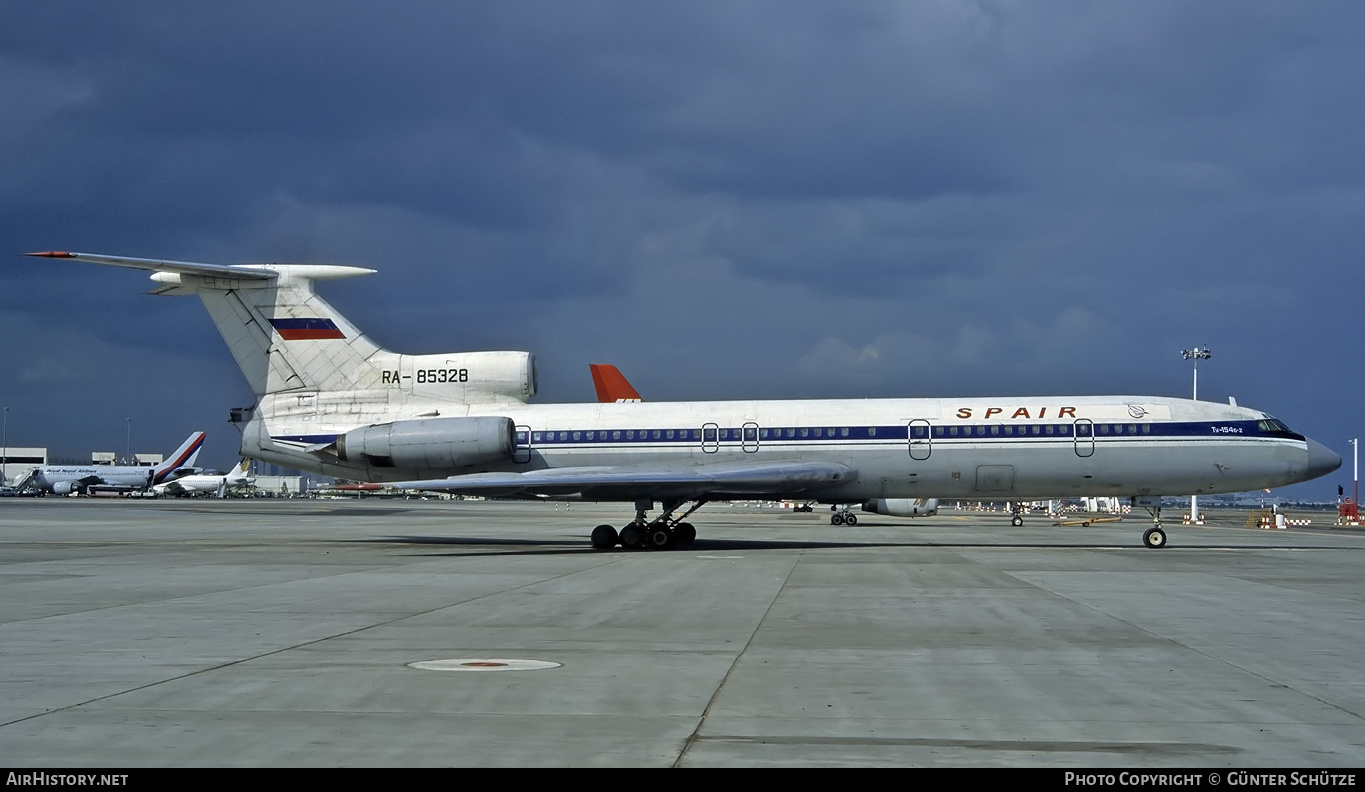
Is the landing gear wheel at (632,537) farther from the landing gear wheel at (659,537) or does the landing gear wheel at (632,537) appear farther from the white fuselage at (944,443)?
the white fuselage at (944,443)

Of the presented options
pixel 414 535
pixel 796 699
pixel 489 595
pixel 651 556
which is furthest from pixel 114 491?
pixel 796 699

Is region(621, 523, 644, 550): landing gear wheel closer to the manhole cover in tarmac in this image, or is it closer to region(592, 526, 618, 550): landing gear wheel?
region(592, 526, 618, 550): landing gear wheel

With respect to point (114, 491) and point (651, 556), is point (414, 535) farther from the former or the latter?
point (114, 491)

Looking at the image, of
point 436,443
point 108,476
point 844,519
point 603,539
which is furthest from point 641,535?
point 108,476

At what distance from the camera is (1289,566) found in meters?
22.9

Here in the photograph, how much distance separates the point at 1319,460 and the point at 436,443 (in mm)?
22469

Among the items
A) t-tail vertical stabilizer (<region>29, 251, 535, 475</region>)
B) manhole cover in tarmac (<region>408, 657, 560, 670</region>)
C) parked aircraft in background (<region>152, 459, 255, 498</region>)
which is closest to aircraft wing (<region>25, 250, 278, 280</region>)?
t-tail vertical stabilizer (<region>29, 251, 535, 475</region>)

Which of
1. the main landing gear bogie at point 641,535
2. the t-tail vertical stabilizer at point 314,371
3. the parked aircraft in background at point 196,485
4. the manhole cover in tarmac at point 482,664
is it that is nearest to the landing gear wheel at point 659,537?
the main landing gear bogie at point 641,535

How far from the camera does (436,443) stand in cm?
2864

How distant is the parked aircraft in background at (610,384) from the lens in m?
47.8

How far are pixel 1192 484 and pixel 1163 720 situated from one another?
23299mm

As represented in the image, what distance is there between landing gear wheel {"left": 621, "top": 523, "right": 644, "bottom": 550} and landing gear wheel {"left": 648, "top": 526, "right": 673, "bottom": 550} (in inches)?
10.6

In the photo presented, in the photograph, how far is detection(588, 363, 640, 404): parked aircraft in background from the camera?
157 feet

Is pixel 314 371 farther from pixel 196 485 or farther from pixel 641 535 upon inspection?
pixel 196 485
